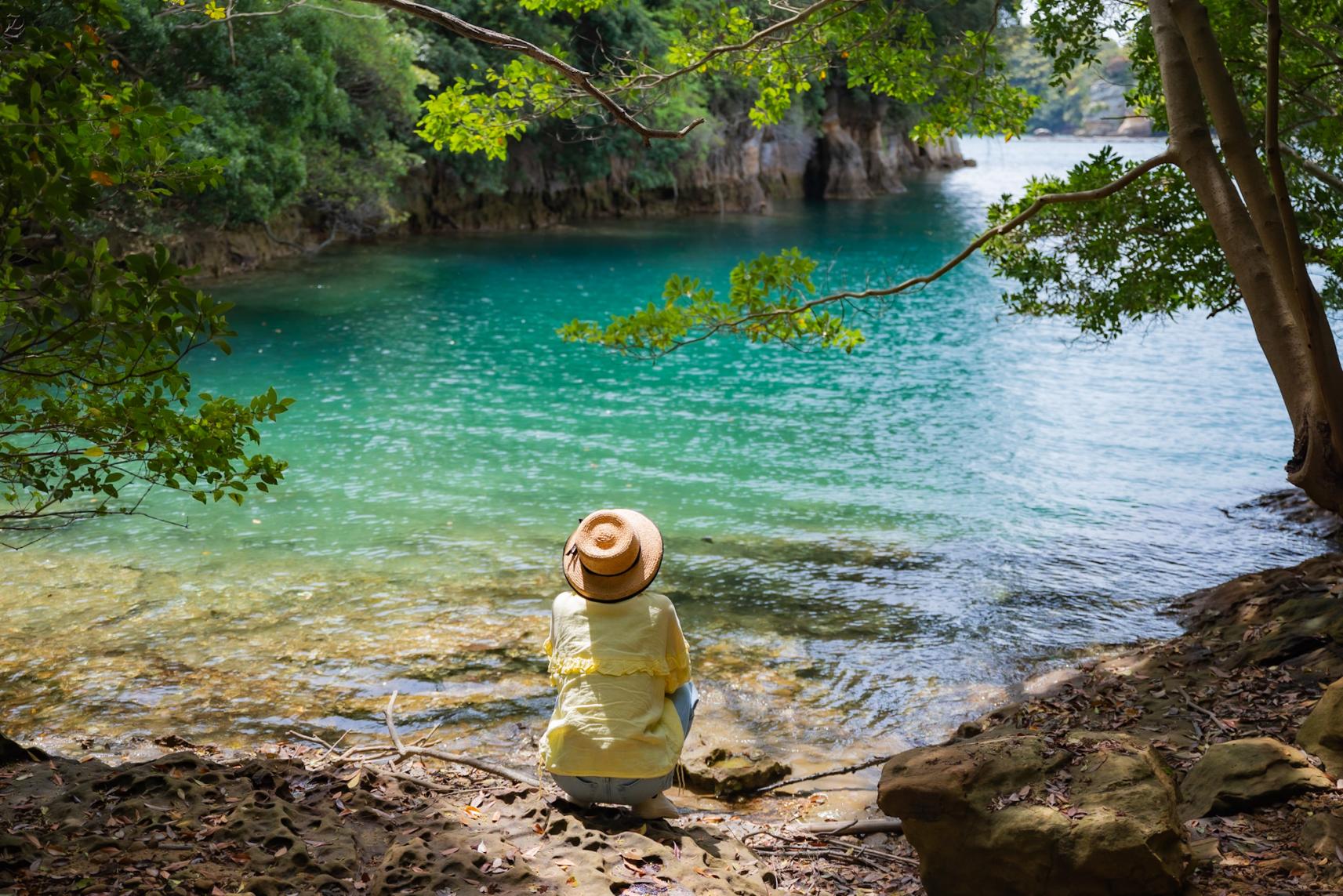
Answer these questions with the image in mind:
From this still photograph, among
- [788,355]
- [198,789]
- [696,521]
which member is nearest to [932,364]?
[788,355]

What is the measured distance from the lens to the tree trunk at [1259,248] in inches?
235

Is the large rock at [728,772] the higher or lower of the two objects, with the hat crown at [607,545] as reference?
lower

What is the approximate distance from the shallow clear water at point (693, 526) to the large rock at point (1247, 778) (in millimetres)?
2376

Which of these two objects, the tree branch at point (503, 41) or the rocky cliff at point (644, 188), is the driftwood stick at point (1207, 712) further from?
the rocky cliff at point (644, 188)

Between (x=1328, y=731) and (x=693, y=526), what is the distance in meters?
7.58

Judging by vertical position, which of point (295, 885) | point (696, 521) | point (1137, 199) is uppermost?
point (1137, 199)

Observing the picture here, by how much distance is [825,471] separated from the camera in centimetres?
1424

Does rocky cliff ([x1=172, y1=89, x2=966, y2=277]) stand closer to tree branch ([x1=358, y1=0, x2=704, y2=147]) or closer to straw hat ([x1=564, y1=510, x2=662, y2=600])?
tree branch ([x1=358, y1=0, x2=704, y2=147])

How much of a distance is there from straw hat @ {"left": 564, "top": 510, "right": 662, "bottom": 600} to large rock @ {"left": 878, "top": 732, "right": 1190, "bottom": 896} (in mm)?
1307

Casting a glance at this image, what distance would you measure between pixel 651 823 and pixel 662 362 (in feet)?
54.9

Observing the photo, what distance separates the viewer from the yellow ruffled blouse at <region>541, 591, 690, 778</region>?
4656 millimetres

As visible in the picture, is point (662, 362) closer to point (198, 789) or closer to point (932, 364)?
point (932, 364)

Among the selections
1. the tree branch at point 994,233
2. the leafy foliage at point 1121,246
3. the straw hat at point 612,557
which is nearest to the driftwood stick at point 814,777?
the straw hat at point 612,557

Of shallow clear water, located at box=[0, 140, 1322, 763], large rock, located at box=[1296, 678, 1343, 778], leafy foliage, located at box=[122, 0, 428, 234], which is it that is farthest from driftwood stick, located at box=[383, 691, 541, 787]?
leafy foliage, located at box=[122, 0, 428, 234]
